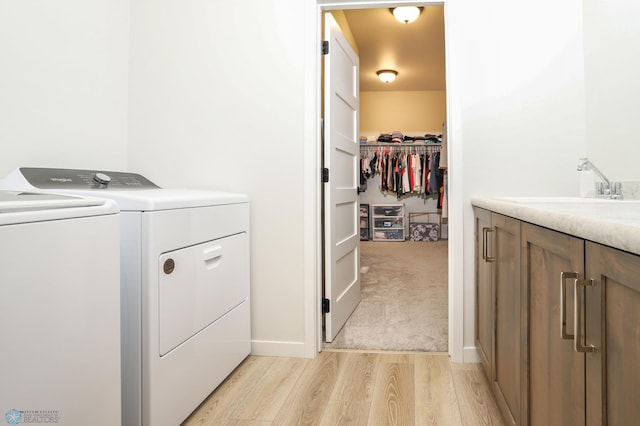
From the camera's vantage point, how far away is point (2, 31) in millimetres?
1627

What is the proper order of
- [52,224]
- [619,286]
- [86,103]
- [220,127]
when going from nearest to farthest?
1. [619,286]
2. [52,224]
3. [86,103]
4. [220,127]

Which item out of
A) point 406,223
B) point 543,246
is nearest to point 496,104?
point 543,246

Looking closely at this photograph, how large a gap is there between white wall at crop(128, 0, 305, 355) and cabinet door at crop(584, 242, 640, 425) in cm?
163

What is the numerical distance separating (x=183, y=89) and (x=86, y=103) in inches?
19.3

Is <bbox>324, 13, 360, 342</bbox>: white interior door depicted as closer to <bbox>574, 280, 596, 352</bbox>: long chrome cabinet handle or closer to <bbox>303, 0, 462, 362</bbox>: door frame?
<bbox>303, 0, 462, 362</bbox>: door frame

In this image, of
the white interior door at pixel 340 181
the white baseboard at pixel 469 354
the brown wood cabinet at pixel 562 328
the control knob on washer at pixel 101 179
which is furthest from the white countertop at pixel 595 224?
the control knob on washer at pixel 101 179

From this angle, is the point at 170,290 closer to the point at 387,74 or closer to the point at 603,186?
the point at 603,186

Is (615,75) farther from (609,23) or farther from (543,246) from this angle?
(543,246)

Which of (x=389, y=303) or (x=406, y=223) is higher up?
(x=406, y=223)

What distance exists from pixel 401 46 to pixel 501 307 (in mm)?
4492

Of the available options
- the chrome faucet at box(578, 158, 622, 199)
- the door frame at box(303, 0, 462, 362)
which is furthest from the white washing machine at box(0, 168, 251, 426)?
the chrome faucet at box(578, 158, 622, 199)

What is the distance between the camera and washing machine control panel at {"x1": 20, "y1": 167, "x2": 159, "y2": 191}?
1572mm

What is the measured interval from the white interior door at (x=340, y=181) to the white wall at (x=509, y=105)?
2.15 ft

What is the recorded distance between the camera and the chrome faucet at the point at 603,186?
1.77 meters
